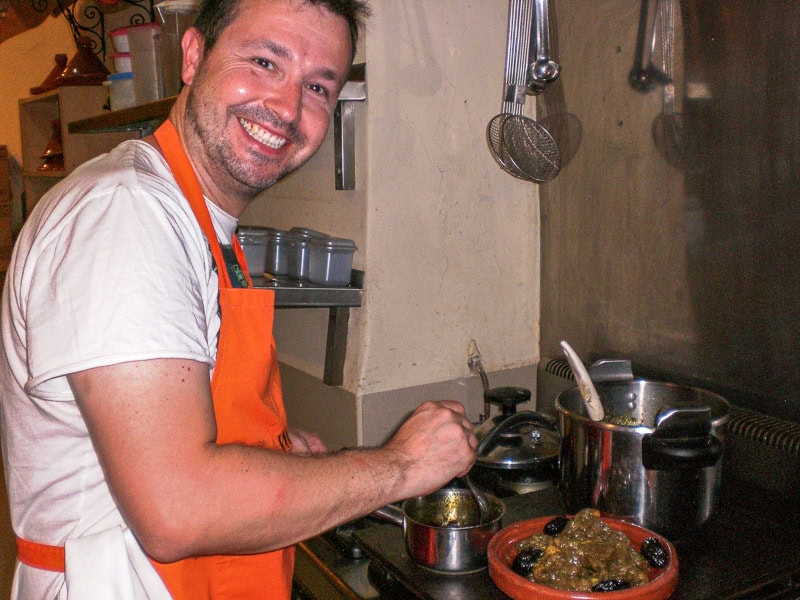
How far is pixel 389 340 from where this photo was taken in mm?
1543

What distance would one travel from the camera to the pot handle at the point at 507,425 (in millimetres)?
1349

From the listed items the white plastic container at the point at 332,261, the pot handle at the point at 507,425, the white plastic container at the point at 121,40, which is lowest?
the pot handle at the point at 507,425

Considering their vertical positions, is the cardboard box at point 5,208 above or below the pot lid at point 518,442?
above

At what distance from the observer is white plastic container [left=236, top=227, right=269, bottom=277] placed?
160cm

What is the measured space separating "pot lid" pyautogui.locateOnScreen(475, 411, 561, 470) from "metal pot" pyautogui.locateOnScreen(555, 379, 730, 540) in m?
0.18

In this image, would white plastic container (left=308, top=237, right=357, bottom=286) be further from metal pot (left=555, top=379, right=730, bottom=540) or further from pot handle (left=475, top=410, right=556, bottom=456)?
metal pot (left=555, top=379, right=730, bottom=540)

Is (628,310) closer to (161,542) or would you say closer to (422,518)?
(422,518)

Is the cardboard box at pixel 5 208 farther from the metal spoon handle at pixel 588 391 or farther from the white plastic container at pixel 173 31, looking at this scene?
the metal spoon handle at pixel 588 391

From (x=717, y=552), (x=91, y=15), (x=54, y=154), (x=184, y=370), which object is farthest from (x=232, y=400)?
(x=91, y=15)

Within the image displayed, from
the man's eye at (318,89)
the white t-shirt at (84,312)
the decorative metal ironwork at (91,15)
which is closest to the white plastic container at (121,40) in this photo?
the decorative metal ironwork at (91,15)

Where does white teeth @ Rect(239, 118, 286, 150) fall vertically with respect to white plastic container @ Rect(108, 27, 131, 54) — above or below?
below

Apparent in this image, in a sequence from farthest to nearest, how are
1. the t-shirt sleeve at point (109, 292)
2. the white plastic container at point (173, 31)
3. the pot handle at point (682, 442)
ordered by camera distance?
the white plastic container at point (173, 31), the pot handle at point (682, 442), the t-shirt sleeve at point (109, 292)

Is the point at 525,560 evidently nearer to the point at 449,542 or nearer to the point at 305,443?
the point at 449,542

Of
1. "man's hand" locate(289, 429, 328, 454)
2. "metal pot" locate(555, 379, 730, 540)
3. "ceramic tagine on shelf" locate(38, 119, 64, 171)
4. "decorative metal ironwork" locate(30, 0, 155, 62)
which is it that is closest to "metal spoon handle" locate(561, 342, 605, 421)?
"metal pot" locate(555, 379, 730, 540)
